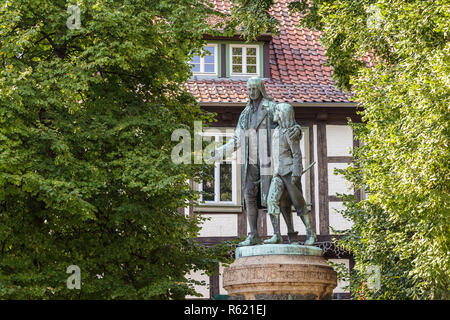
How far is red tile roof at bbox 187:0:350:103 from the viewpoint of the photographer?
19234mm

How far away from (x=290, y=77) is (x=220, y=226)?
4.15m

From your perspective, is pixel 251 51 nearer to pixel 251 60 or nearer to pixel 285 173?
pixel 251 60

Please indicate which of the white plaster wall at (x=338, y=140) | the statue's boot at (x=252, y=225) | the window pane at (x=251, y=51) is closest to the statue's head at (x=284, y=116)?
the statue's boot at (x=252, y=225)

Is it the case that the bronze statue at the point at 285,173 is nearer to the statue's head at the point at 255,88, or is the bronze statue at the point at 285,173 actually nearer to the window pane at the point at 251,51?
the statue's head at the point at 255,88

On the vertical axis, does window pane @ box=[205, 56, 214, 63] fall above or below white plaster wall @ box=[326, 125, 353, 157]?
above

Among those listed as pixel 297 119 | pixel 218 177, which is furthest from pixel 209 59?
pixel 218 177

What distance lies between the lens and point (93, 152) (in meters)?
12.8

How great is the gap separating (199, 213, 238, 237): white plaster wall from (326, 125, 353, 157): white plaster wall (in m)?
2.63

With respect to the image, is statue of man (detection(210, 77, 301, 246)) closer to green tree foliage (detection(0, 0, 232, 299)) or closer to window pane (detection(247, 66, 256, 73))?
green tree foliage (detection(0, 0, 232, 299))

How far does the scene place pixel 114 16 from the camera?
12.8 meters

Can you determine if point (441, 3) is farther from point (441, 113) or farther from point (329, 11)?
point (329, 11)

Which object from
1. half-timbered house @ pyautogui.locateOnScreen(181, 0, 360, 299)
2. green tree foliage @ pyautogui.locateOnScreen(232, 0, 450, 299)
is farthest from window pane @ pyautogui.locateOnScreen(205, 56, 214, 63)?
green tree foliage @ pyautogui.locateOnScreen(232, 0, 450, 299)

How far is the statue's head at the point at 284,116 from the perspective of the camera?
9883 millimetres

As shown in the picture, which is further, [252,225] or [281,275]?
[252,225]
